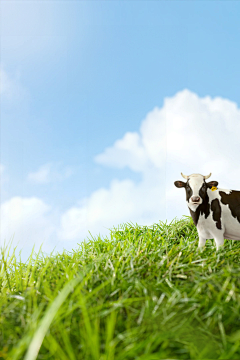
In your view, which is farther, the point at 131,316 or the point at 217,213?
the point at 217,213

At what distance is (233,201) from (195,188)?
0.85 m

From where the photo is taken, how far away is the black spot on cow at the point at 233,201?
537 cm

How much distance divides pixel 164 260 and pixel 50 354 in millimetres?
1720

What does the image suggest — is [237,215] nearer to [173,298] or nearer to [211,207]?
[211,207]

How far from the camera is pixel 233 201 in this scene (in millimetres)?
5441

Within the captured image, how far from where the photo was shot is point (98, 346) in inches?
99.6

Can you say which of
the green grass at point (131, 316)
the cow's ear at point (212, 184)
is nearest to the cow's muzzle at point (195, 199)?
the cow's ear at point (212, 184)

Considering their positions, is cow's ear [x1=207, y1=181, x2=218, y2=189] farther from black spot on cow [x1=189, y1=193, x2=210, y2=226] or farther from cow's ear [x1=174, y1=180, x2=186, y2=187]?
cow's ear [x1=174, y1=180, x2=186, y2=187]

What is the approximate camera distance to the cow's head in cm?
506

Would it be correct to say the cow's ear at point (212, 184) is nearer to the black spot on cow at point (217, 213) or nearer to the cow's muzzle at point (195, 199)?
the black spot on cow at point (217, 213)

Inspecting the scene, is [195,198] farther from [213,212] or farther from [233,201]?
[233,201]

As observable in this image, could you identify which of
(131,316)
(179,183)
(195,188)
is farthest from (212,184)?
(131,316)

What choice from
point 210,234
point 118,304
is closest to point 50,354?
point 118,304

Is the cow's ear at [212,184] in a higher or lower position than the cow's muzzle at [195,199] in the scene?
higher
